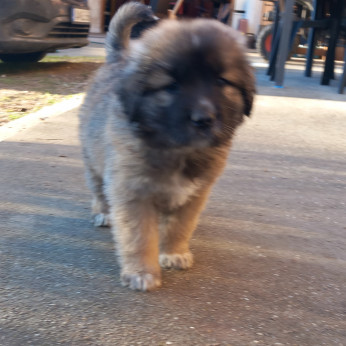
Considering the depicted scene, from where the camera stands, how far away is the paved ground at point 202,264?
1869mm

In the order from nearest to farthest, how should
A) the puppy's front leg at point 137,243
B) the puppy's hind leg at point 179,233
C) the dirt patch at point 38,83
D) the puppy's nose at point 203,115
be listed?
the puppy's nose at point 203,115 → the puppy's front leg at point 137,243 → the puppy's hind leg at point 179,233 → the dirt patch at point 38,83

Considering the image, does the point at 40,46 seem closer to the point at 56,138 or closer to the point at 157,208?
the point at 56,138

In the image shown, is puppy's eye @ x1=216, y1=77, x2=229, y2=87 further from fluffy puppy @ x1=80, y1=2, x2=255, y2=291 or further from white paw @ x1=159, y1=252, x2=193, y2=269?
white paw @ x1=159, y1=252, x2=193, y2=269

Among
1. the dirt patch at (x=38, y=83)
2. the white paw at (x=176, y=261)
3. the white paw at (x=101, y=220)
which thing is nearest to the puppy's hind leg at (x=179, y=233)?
the white paw at (x=176, y=261)

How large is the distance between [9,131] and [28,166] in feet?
3.44

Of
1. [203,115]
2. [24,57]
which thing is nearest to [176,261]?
[203,115]

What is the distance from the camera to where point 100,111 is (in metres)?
2.53

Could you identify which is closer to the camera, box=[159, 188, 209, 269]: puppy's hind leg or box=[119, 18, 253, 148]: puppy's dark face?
box=[119, 18, 253, 148]: puppy's dark face

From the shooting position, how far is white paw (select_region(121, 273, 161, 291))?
2143 millimetres

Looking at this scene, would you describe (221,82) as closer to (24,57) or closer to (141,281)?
(141,281)

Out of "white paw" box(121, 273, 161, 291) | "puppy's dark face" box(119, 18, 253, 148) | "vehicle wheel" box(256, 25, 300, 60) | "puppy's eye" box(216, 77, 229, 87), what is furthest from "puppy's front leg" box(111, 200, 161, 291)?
"vehicle wheel" box(256, 25, 300, 60)

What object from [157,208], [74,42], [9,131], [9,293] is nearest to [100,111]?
[157,208]

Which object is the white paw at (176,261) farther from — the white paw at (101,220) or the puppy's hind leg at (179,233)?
the white paw at (101,220)

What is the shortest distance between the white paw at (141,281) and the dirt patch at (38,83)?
3.23m
